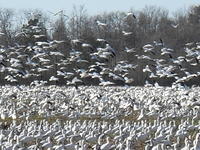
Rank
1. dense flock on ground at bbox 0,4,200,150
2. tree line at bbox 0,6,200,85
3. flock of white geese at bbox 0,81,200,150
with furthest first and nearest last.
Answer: tree line at bbox 0,6,200,85
dense flock on ground at bbox 0,4,200,150
flock of white geese at bbox 0,81,200,150

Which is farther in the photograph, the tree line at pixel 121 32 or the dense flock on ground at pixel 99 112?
the tree line at pixel 121 32

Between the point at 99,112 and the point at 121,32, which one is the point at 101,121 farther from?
the point at 121,32

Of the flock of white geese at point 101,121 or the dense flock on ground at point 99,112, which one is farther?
the dense flock on ground at point 99,112

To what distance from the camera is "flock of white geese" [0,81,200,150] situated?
19109 mm

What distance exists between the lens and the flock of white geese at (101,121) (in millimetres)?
19109

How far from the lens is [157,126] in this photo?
2372cm

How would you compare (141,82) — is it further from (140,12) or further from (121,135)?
(121,135)

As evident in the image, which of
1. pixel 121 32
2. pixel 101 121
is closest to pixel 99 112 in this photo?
pixel 101 121

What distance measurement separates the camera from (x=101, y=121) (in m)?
28.0

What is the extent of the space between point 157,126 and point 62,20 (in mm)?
47170

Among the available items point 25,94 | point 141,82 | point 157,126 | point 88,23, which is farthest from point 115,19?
point 157,126

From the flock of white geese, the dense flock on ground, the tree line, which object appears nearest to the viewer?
the flock of white geese

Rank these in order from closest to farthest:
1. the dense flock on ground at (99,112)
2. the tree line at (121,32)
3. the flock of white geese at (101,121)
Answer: the flock of white geese at (101,121) < the dense flock on ground at (99,112) < the tree line at (121,32)

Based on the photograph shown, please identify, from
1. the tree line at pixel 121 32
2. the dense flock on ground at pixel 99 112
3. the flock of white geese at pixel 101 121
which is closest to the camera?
the flock of white geese at pixel 101 121
